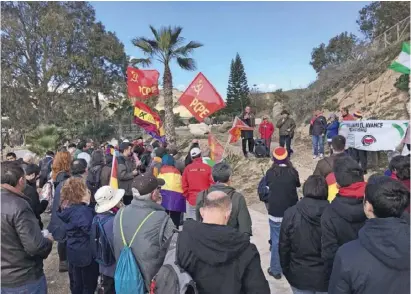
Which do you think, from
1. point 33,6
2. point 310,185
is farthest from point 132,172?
point 33,6

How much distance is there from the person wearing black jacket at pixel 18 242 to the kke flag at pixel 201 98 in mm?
4785

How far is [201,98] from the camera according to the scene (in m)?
7.28

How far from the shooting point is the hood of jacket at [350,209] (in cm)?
242

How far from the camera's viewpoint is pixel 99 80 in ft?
87.2

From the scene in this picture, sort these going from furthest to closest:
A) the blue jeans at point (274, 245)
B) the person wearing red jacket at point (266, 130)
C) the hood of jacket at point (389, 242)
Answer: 1. the person wearing red jacket at point (266, 130)
2. the blue jeans at point (274, 245)
3. the hood of jacket at point (389, 242)

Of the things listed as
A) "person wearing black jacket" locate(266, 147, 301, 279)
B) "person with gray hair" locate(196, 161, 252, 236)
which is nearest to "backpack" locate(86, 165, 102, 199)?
"person with gray hair" locate(196, 161, 252, 236)

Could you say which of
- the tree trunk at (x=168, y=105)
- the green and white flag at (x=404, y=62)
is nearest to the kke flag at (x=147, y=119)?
the tree trunk at (x=168, y=105)

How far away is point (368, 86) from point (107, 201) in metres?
19.3

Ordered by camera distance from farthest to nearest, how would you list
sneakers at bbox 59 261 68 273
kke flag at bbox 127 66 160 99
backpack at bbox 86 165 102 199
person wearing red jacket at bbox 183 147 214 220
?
kke flag at bbox 127 66 160 99 < backpack at bbox 86 165 102 199 < sneakers at bbox 59 261 68 273 < person wearing red jacket at bbox 183 147 214 220

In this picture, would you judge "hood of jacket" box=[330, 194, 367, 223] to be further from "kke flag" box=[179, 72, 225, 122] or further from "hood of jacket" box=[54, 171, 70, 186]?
"kke flag" box=[179, 72, 225, 122]

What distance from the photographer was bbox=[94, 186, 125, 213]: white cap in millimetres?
3197

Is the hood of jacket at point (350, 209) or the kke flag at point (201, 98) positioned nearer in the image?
the hood of jacket at point (350, 209)

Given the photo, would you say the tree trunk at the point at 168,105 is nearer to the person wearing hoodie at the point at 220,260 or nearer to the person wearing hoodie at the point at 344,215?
the person wearing hoodie at the point at 344,215

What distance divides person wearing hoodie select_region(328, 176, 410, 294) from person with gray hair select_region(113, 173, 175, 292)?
1282mm
